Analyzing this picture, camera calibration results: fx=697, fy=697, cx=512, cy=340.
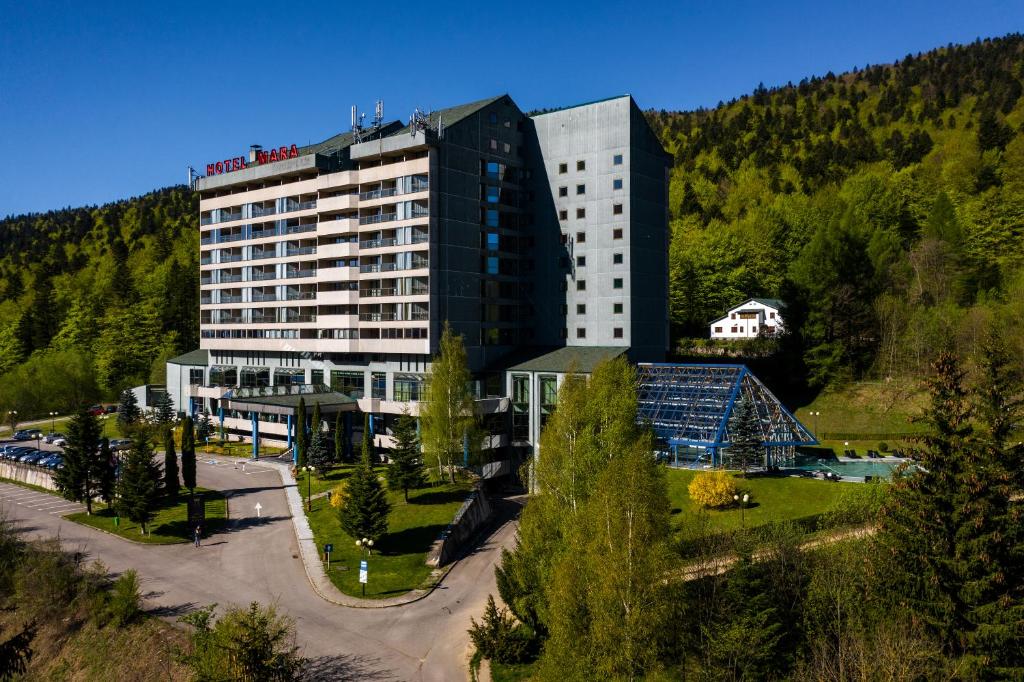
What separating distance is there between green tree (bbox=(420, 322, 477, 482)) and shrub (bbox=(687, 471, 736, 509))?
66.1 ft

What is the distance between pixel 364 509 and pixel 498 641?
1511 cm

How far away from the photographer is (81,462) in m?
53.6

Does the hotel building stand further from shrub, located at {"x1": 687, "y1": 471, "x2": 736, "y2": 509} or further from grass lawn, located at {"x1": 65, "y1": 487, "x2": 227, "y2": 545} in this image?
shrub, located at {"x1": 687, "y1": 471, "x2": 736, "y2": 509}

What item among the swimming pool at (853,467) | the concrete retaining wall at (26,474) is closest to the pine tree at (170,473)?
the concrete retaining wall at (26,474)

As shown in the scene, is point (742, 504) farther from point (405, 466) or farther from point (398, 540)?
point (405, 466)

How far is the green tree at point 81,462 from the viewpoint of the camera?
53.1m

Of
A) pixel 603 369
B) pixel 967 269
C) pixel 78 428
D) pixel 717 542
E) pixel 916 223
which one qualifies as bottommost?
pixel 717 542

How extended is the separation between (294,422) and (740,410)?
46.8 metres

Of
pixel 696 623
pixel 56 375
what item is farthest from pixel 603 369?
pixel 56 375

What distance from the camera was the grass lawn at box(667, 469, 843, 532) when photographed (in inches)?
1833

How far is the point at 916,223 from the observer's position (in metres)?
120

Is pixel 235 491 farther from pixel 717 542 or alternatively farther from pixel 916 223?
pixel 916 223

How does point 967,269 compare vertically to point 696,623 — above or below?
above

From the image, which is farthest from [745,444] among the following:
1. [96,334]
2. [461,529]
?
[96,334]
